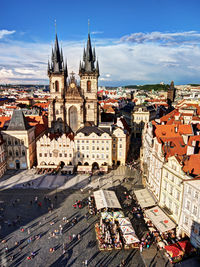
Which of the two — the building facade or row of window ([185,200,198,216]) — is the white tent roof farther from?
the building facade

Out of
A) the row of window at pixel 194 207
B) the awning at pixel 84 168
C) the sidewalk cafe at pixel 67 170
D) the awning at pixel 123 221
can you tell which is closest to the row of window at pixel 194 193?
the row of window at pixel 194 207

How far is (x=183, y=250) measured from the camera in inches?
1262

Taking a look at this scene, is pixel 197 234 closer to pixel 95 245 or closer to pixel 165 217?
pixel 165 217

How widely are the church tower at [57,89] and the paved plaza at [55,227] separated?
103 ft

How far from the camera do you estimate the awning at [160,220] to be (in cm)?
3631

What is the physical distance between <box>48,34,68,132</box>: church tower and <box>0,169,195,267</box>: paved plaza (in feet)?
103

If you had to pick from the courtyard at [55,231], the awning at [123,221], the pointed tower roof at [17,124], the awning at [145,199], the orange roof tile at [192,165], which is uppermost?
the pointed tower roof at [17,124]

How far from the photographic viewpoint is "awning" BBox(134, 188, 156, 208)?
143 feet

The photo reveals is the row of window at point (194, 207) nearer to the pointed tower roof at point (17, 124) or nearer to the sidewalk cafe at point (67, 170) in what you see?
the sidewalk cafe at point (67, 170)

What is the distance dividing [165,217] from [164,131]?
21638 mm

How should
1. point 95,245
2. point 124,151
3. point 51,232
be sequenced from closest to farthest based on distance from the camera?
point 95,245 < point 51,232 < point 124,151

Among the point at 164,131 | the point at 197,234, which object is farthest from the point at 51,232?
the point at 164,131

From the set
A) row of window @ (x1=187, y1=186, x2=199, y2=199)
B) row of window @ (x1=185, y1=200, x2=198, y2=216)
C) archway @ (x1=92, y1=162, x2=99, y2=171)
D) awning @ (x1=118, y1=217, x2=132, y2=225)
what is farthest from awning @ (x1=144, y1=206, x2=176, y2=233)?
archway @ (x1=92, y1=162, x2=99, y2=171)

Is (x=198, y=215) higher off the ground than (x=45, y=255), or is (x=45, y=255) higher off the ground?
(x=198, y=215)
